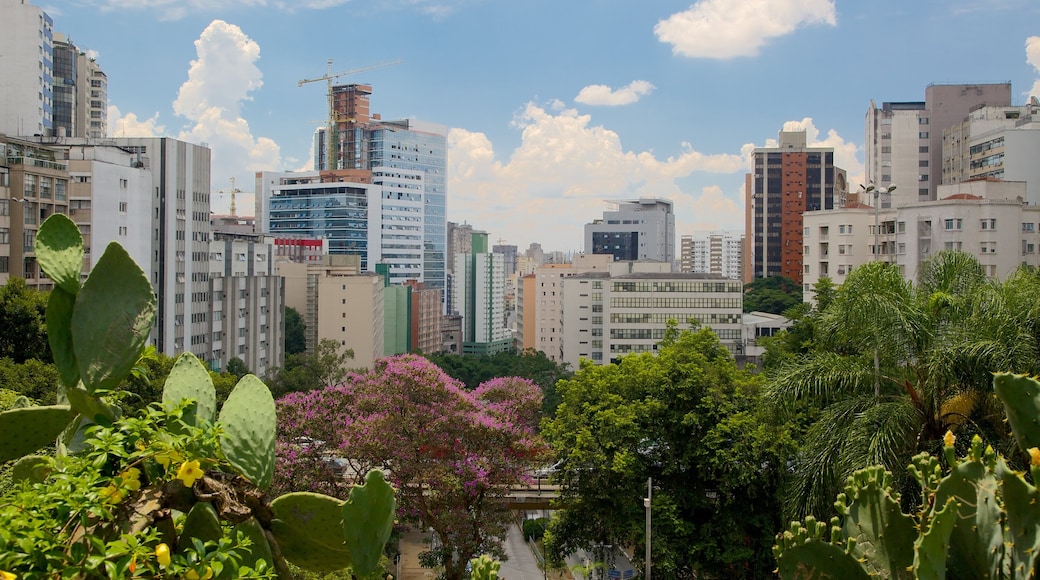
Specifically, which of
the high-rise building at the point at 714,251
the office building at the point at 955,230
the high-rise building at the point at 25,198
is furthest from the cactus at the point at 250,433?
the high-rise building at the point at 714,251

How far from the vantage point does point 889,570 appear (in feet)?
15.0

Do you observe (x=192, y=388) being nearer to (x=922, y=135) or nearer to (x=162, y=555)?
(x=162, y=555)

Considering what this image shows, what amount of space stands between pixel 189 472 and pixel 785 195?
88.2 meters

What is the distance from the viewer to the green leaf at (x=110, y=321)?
3.81 metres

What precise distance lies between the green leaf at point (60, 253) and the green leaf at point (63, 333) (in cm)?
5

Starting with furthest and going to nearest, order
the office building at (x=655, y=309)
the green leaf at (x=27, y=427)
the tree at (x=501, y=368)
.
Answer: the office building at (x=655, y=309) → the tree at (x=501, y=368) → the green leaf at (x=27, y=427)

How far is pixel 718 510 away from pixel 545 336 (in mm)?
59219

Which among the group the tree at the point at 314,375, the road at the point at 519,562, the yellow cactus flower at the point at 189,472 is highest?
the yellow cactus flower at the point at 189,472

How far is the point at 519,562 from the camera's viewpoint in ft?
82.0

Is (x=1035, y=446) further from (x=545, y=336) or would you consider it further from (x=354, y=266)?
(x=545, y=336)

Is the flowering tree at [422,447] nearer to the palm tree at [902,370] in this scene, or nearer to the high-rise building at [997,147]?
the palm tree at [902,370]

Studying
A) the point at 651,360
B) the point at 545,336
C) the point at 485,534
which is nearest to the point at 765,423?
the point at 651,360

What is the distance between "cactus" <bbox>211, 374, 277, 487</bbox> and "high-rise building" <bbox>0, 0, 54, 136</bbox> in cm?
4174

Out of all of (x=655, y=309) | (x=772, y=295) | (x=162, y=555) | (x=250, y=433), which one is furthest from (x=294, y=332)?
(x=162, y=555)
